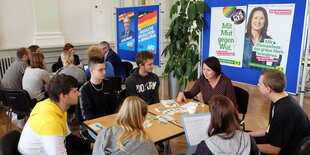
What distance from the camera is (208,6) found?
3.58 metres

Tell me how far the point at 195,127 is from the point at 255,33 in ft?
5.57

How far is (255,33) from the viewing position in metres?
3.04

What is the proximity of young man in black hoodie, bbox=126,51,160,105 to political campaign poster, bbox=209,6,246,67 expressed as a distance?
3.43 ft

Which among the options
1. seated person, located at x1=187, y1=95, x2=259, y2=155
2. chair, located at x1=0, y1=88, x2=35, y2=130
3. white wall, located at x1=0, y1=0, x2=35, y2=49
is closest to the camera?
seated person, located at x1=187, y1=95, x2=259, y2=155

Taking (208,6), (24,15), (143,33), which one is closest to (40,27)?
(24,15)

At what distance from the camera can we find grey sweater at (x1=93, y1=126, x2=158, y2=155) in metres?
1.50

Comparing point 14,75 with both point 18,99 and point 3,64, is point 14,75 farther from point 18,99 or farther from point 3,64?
point 3,64

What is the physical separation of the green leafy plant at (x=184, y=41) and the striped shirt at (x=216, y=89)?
3.27 ft

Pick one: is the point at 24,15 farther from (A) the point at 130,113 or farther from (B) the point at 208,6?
(A) the point at 130,113

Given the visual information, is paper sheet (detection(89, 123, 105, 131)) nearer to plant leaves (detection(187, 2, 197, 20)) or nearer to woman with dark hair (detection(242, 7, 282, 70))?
woman with dark hair (detection(242, 7, 282, 70))

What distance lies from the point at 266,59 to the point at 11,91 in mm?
3244

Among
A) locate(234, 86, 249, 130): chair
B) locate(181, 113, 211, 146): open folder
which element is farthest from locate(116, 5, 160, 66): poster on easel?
locate(181, 113, 211, 146): open folder

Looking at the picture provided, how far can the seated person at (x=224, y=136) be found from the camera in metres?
1.49

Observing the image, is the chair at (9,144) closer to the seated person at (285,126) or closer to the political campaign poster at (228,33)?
the seated person at (285,126)
